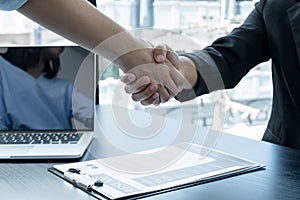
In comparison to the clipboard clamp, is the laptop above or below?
above

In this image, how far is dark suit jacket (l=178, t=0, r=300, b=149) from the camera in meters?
1.09

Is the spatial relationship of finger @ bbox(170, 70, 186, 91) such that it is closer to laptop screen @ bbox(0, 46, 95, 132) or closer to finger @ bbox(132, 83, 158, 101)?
finger @ bbox(132, 83, 158, 101)

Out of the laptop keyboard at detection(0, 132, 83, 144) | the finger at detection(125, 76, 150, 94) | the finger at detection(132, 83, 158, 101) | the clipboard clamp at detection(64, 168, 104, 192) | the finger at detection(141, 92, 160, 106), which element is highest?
the finger at detection(125, 76, 150, 94)

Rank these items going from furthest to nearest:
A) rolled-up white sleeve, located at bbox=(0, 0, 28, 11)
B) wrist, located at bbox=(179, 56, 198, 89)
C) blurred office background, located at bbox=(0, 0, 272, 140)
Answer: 1. blurred office background, located at bbox=(0, 0, 272, 140)
2. wrist, located at bbox=(179, 56, 198, 89)
3. rolled-up white sleeve, located at bbox=(0, 0, 28, 11)

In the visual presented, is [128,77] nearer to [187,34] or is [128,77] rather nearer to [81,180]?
[81,180]

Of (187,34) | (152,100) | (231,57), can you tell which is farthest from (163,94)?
(187,34)

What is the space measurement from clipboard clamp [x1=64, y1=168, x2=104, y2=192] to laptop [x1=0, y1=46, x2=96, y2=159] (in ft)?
0.69

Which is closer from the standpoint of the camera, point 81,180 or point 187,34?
point 81,180

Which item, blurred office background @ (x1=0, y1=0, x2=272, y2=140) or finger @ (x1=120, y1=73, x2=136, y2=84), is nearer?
finger @ (x1=120, y1=73, x2=136, y2=84)

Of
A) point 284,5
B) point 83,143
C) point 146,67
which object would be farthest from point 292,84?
point 83,143

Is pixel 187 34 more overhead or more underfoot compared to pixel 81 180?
more overhead

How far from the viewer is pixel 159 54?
0.96m

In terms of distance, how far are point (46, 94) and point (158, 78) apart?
0.82ft

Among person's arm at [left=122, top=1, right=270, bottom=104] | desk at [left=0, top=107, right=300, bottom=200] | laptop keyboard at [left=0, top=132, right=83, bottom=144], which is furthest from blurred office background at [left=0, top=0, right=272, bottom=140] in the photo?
desk at [left=0, top=107, right=300, bottom=200]
